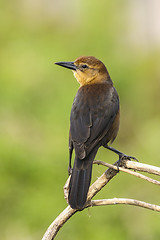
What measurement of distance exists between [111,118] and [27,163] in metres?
2.54

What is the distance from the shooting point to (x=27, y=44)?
9766 millimetres

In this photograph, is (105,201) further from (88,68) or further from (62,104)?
(62,104)

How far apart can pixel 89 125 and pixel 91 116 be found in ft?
0.29

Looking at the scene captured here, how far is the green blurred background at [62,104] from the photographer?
528 centimetres

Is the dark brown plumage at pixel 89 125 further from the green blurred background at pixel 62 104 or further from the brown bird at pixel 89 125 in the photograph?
the green blurred background at pixel 62 104

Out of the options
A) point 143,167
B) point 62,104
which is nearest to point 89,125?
point 143,167

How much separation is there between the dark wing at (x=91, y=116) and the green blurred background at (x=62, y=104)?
9.5 inches

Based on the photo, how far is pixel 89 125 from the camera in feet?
11.6

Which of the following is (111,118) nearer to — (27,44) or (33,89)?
(33,89)

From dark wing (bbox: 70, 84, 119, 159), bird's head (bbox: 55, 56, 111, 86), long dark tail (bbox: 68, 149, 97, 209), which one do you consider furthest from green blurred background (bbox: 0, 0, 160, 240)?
bird's head (bbox: 55, 56, 111, 86)

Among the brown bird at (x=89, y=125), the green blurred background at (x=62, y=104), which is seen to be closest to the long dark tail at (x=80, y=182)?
the brown bird at (x=89, y=125)

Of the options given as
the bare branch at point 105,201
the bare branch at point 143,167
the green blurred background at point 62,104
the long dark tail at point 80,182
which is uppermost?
the bare branch at point 143,167

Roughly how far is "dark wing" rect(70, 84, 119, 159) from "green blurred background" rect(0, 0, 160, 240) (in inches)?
9.5

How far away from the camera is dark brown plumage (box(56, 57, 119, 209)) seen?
10.5ft
